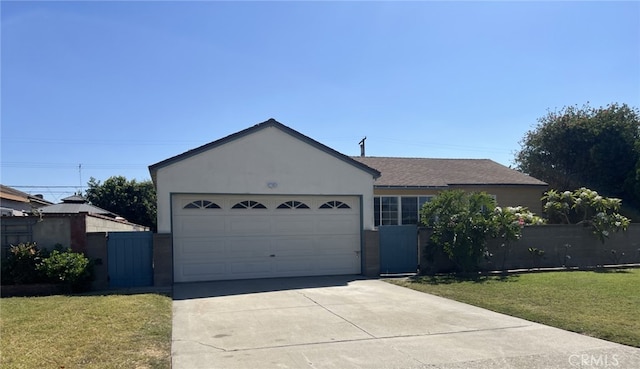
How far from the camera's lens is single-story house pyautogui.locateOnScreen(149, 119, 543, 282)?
45.9ft

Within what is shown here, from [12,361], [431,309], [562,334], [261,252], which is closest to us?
[12,361]

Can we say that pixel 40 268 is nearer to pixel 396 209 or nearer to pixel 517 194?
pixel 396 209

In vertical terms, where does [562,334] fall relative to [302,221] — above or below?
below

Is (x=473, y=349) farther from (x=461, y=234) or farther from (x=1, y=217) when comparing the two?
(x=1, y=217)

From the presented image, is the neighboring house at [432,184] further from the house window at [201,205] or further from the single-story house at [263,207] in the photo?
the house window at [201,205]

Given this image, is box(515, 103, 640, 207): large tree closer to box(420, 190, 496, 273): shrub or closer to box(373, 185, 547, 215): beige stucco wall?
box(373, 185, 547, 215): beige stucco wall

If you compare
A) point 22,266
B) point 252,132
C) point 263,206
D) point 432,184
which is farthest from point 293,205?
point 432,184

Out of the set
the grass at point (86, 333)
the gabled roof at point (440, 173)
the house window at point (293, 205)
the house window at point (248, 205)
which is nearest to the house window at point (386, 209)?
the gabled roof at point (440, 173)

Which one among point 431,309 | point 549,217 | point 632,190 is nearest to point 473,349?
point 431,309

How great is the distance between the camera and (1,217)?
12508 mm

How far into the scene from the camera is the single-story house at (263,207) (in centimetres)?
1398

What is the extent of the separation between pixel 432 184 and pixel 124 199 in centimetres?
2868

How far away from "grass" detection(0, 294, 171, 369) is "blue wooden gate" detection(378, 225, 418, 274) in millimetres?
7107

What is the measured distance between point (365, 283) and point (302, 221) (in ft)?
9.31
